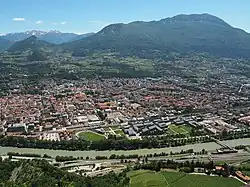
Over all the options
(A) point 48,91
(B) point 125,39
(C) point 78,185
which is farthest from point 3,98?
(B) point 125,39

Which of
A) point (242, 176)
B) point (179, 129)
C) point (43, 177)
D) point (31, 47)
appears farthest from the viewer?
point (31, 47)

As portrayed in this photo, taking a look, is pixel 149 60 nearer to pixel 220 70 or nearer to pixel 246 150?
pixel 220 70

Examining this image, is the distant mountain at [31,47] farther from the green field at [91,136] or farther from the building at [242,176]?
the building at [242,176]

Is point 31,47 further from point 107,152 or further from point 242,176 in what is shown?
point 242,176

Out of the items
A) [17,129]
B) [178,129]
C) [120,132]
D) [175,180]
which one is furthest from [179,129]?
[17,129]

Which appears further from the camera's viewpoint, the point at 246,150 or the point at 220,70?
the point at 220,70

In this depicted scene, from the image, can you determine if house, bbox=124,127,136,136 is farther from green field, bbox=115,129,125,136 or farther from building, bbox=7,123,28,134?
building, bbox=7,123,28,134

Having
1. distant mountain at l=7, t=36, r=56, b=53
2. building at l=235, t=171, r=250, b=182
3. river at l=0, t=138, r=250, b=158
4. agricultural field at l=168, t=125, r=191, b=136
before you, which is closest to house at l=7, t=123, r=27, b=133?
river at l=0, t=138, r=250, b=158
